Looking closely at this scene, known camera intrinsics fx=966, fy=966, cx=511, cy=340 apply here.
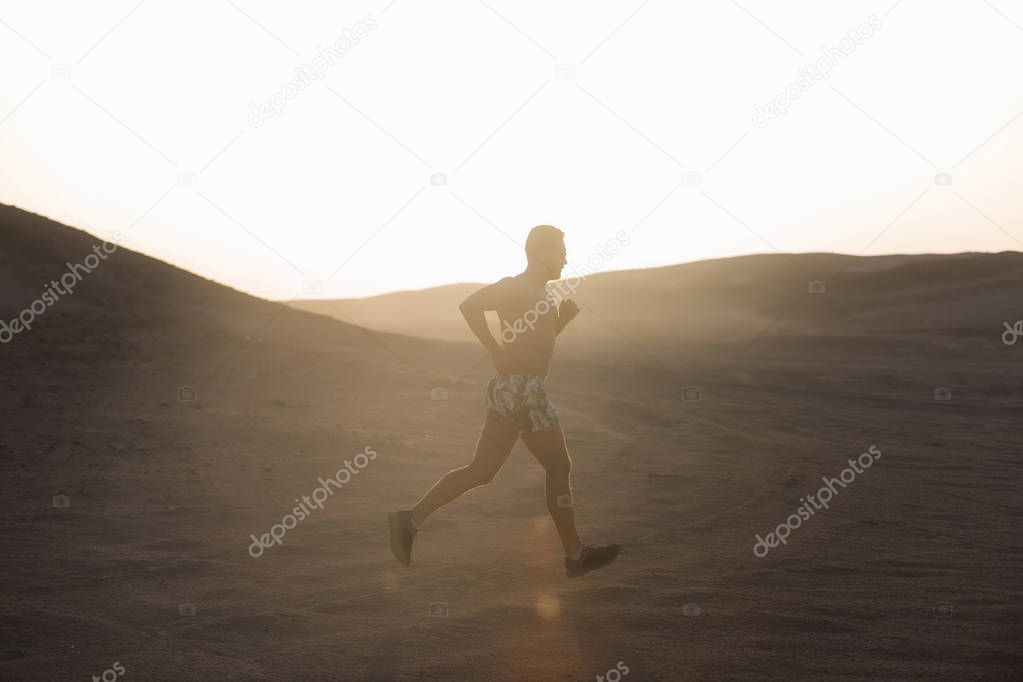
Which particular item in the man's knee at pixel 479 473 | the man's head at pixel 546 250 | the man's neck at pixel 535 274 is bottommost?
the man's knee at pixel 479 473

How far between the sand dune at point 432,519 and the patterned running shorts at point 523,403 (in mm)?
973

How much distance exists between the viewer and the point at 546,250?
564 cm

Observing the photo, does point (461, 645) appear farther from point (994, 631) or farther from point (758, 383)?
point (758, 383)

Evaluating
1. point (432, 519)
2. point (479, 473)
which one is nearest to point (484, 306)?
point (479, 473)

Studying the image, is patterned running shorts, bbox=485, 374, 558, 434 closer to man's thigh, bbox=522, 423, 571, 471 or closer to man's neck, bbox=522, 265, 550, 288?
man's thigh, bbox=522, 423, 571, 471

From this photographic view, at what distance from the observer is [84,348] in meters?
12.5

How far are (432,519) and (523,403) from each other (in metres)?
2.32

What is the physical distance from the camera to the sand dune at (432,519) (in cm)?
457

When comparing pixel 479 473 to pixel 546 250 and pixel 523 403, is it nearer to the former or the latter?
pixel 523 403

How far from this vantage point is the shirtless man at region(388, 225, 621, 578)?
5.47m

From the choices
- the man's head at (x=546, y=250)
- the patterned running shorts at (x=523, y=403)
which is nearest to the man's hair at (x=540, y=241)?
the man's head at (x=546, y=250)

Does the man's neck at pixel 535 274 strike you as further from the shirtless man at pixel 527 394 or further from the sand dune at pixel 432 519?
the sand dune at pixel 432 519

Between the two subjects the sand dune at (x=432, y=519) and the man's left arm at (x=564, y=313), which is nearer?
the sand dune at (x=432, y=519)

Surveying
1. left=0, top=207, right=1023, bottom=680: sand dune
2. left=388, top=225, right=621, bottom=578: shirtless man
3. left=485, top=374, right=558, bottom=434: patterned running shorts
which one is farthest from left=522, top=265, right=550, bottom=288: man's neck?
left=0, top=207, right=1023, bottom=680: sand dune
